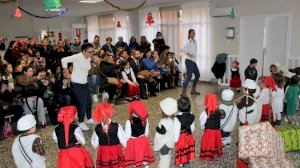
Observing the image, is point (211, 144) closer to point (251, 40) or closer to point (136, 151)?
point (136, 151)

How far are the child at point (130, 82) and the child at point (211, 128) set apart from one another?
129 inches

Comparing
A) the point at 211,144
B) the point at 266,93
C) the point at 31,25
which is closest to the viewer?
the point at 211,144

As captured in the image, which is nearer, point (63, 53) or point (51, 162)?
point (51, 162)

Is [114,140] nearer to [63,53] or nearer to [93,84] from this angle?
[93,84]

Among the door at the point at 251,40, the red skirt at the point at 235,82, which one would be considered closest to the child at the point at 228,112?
the red skirt at the point at 235,82

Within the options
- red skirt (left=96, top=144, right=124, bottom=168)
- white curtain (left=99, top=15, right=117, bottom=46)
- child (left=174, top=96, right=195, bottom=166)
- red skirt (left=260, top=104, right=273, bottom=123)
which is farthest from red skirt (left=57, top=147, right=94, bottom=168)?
white curtain (left=99, top=15, right=117, bottom=46)

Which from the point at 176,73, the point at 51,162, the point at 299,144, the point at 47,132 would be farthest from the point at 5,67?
the point at 299,144

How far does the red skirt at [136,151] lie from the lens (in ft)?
9.19

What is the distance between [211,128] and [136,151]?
89cm

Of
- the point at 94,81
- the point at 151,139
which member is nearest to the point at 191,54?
the point at 94,81

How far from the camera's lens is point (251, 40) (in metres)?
7.50

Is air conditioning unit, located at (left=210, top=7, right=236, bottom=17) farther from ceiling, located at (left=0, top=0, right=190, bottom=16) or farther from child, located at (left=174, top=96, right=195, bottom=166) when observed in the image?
child, located at (left=174, top=96, right=195, bottom=166)

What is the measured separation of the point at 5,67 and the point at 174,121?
3683mm

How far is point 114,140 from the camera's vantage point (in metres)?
2.72
